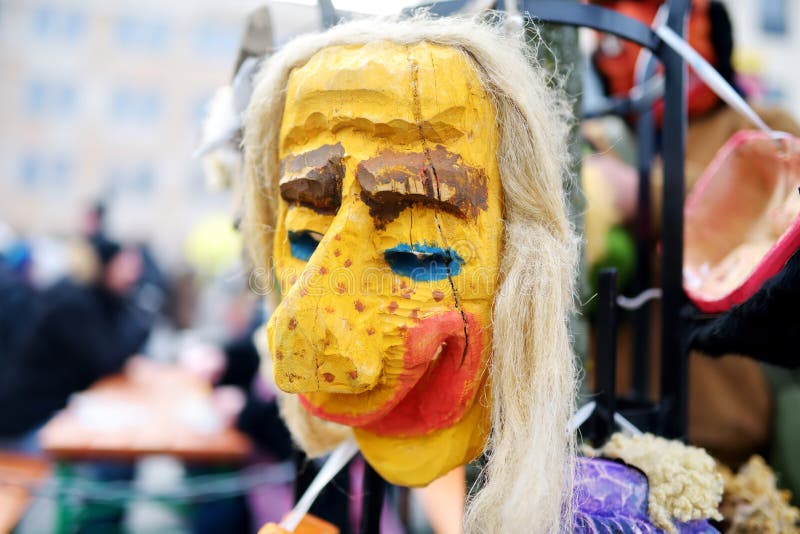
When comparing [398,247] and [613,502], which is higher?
[398,247]

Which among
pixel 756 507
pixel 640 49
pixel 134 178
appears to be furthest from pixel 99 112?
pixel 756 507

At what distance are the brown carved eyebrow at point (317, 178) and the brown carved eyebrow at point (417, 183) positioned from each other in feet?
0.15

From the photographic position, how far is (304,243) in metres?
0.88

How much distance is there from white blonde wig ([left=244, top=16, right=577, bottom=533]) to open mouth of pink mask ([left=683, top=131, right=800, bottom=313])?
1.22ft

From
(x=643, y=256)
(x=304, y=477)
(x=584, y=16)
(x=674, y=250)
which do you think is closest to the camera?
(x=584, y=16)

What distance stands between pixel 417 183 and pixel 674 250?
0.57 metres

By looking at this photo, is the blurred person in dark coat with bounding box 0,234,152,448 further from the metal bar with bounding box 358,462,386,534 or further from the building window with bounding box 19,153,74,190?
the building window with bounding box 19,153,74,190

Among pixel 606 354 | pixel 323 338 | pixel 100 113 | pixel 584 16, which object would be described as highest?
pixel 100 113

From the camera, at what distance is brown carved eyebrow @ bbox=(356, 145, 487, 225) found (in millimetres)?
775

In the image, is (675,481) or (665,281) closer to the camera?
(675,481)

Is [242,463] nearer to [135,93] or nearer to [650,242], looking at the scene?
[650,242]

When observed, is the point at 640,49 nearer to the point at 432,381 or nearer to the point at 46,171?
the point at 432,381

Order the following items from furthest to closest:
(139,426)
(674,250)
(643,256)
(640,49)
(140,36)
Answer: (140,36) < (139,426) < (640,49) < (643,256) < (674,250)

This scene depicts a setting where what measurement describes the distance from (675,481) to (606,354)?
231mm
